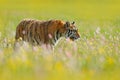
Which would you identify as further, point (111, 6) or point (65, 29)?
point (111, 6)

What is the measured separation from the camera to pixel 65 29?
1343cm

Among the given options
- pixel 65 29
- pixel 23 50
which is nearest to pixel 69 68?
pixel 23 50

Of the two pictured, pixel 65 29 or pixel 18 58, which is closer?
pixel 18 58

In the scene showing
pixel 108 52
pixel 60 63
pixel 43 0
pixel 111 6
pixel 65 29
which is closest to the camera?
pixel 60 63

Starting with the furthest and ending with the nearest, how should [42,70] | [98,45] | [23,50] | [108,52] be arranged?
1. [98,45]
2. [108,52]
3. [23,50]
4. [42,70]

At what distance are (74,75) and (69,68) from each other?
0.39m

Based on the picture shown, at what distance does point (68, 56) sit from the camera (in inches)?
368

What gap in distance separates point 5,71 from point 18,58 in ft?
3.61

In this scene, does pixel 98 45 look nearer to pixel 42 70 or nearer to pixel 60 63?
pixel 60 63

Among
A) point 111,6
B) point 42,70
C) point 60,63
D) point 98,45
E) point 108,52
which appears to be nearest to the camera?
point 42,70

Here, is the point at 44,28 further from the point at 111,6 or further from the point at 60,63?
the point at 111,6

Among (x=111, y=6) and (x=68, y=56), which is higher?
(x=68, y=56)

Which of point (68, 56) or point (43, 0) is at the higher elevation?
point (68, 56)

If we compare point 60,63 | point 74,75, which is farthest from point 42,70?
point 60,63
